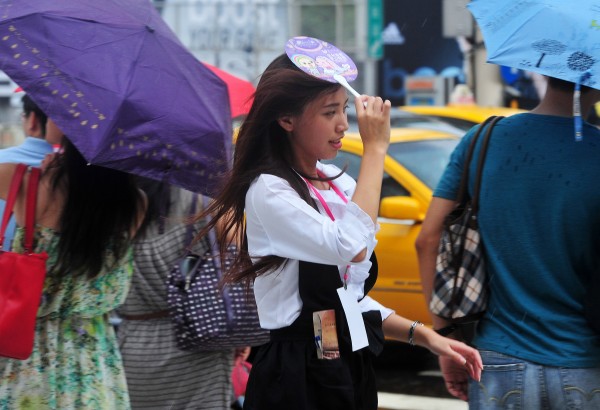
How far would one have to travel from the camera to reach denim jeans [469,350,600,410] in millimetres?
2527

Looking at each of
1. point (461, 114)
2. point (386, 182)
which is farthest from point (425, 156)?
point (461, 114)

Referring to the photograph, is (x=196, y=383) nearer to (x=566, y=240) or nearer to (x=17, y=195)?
(x=17, y=195)

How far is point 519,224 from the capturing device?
2.59 metres

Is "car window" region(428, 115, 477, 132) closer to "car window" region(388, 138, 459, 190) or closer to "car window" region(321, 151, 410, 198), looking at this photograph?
"car window" region(388, 138, 459, 190)

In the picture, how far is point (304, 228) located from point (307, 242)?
0.03 meters

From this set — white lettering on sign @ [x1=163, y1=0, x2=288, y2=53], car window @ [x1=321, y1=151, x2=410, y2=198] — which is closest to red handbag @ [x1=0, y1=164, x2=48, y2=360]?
car window @ [x1=321, y1=151, x2=410, y2=198]

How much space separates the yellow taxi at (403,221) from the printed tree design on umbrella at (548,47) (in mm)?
3867

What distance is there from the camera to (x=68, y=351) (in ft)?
10.4

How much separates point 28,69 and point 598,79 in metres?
1.51

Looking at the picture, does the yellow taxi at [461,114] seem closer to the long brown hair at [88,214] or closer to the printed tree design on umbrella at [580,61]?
the long brown hair at [88,214]

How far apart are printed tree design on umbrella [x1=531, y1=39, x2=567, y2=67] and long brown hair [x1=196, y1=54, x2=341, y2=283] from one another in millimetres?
497

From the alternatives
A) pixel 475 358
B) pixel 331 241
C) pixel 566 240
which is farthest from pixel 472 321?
pixel 331 241

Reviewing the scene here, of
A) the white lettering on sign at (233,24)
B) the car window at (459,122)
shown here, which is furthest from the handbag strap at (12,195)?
the white lettering on sign at (233,24)

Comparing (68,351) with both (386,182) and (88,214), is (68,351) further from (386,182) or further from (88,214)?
(386,182)
